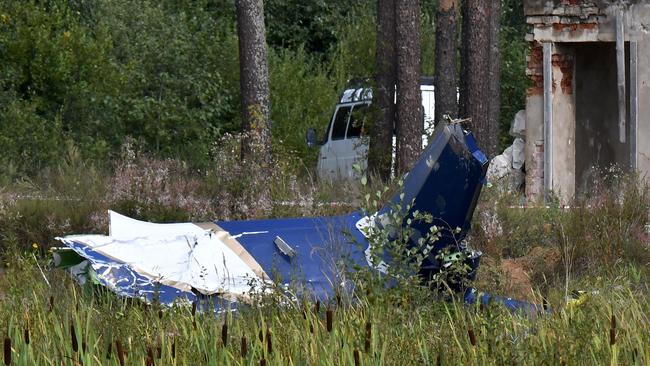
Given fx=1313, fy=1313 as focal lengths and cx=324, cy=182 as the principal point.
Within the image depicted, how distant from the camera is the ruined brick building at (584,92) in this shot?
16.1 metres

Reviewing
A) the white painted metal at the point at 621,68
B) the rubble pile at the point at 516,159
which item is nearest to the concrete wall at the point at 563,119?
the rubble pile at the point at 516,159

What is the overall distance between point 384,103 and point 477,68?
4.99 feet

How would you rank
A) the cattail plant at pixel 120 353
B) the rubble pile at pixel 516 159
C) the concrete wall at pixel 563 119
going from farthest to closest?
1. the rubble pile at pixel 516 159
2. the concrete wall at pixel 563 119
3. the cattail plant at pixel 120 353

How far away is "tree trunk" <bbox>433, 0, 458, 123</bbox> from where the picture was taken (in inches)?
786

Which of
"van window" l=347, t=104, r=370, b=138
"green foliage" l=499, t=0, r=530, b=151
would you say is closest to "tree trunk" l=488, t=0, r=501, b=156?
"van window" l=347, t=104, r=370, b=138

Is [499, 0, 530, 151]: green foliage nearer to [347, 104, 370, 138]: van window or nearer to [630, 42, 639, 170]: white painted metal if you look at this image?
[347, 104, 370, 138]: van window

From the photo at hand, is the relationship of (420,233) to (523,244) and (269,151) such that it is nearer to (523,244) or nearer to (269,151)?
(523,244)

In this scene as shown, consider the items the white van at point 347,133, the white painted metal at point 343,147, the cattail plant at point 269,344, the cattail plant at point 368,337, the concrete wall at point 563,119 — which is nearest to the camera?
the cattail plant at point 368,337

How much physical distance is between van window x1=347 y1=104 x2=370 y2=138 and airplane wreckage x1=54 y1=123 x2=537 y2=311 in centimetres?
975

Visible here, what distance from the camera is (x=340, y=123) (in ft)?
69.7

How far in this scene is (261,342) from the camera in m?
5.72

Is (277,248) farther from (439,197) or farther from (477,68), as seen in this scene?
(477,68)

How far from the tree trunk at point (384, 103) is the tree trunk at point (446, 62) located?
2.71 feet

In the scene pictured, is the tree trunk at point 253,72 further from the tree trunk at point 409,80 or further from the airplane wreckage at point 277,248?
the airplane wreckage at point 277,248
